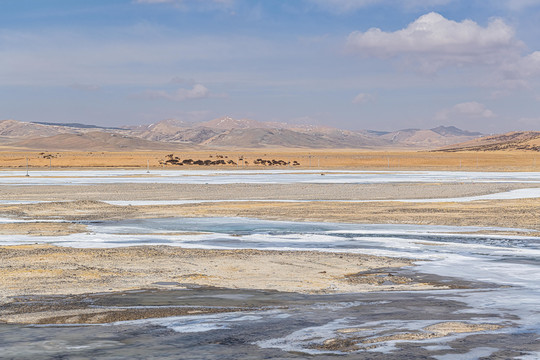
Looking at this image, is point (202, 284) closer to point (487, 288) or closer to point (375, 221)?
point (487, 288)

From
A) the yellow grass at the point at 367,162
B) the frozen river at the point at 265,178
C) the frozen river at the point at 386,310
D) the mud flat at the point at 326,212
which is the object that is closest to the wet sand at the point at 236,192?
the mud flat at the point at 326,212

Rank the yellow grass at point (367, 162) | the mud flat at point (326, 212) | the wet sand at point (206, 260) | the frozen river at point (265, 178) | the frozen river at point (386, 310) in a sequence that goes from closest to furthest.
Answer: the frozen river at point (386, 310) < the wet sand at point (206, 260) < the mud flat at point (326, 212) < the frozen river at point (265, 178) < the yellow grass at point (367, 162)

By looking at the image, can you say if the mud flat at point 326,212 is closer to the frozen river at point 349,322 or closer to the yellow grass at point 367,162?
the frozen river at point 349,322

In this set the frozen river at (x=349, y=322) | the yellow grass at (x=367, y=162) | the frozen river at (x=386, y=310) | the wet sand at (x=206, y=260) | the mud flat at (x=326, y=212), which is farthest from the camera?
the yellow grass at (x=367, y=162)

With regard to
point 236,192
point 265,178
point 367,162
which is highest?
point 367,162

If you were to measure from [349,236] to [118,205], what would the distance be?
13.4m

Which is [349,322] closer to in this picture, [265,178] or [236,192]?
[236,192]

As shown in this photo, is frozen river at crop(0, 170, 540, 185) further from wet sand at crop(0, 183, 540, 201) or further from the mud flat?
the mud flat

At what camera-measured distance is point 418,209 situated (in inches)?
1057

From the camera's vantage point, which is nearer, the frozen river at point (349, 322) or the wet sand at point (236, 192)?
the frozen river at point (349, 322)

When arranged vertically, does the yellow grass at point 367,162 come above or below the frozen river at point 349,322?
above

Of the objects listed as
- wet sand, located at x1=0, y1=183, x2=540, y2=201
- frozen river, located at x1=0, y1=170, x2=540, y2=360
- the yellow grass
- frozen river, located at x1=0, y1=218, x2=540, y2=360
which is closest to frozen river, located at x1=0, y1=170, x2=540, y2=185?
wet sand, located at x1=0, y1=183, x2=540, y2=201

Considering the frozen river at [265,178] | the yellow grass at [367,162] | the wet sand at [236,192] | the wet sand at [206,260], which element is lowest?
the wet sand at [206,260]

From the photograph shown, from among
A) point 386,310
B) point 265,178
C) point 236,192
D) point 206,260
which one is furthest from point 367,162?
point 386,310
